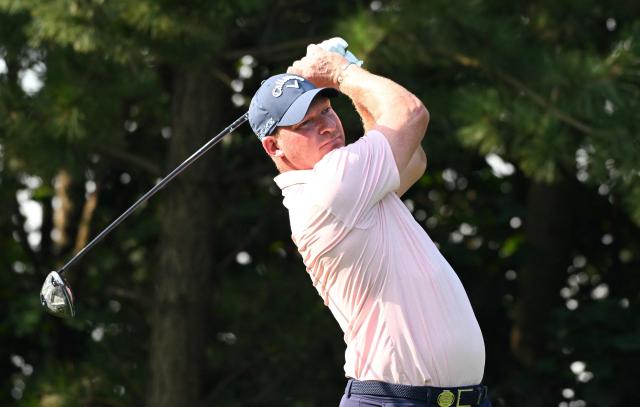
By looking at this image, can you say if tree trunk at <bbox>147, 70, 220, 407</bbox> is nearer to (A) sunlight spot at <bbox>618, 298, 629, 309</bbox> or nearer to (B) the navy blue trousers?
(A) sunlight spot at <bbox>618, 298, 629, 309</bbox>

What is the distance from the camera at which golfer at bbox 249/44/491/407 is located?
295 cm

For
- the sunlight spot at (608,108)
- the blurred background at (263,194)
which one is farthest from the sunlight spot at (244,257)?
the sunlight spot at (608,108)

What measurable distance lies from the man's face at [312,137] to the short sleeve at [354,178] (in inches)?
3.6

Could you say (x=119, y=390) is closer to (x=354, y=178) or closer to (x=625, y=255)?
(x=625, y=255)

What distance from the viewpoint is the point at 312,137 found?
10.0 feet

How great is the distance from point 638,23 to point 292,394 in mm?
2915

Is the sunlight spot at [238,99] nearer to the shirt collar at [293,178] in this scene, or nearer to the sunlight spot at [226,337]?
the sunlight spot at [226,337]

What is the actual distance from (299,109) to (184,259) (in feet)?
12.4

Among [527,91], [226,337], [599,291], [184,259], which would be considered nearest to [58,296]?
[527,91]

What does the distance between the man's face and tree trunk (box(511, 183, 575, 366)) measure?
4.51m

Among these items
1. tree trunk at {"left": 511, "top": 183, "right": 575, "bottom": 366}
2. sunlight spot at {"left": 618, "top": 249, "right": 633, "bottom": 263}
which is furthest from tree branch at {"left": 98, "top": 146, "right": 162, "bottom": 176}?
sunlight spot at {"left": 618, "top": 249, "right": 633, "bottom": 263}

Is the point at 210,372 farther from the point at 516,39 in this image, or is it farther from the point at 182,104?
the point at 516,39

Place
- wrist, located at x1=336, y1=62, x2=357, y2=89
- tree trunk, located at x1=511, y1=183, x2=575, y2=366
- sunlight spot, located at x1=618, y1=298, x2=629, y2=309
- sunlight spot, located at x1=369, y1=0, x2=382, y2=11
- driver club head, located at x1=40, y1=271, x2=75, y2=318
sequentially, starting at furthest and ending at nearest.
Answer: tree trunk, located at x1=511, y1=183, x2=575, y2=366 → sunlight spot, located at x1=618, y1=298, x2=629, y2=309 → sunlight spot, located at x1=369, y1=0, x2=382, y2=11 → driver club head, located at x1=40, y1=271, x2=75, y2=318 → wrist, located at x1=336, y1=62, x2=357, y2=89

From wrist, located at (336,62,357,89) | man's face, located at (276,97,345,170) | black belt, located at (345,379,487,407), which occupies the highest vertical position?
wrist, located at (336,62,357,89)
